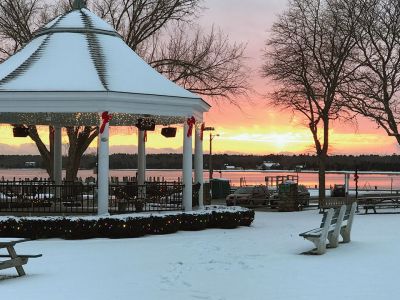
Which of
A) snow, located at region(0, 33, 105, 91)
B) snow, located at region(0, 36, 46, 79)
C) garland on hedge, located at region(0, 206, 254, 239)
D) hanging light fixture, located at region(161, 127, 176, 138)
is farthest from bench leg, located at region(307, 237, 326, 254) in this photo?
snow, located at region(0, 36, 46, 79)

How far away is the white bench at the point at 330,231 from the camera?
43.8 ft

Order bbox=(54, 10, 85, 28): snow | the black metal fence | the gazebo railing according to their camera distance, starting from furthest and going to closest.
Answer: bbox=(54, 10, 85, 28): snow
the gazebo railing
the black metal fence

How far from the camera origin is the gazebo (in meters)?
17.8

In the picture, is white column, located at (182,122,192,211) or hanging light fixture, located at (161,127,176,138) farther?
hanging light fixture, located at (161,127,176,138)

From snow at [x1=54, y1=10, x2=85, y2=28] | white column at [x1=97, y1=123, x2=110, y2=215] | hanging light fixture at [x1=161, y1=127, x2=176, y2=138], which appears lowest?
white column at [x1=97, y1=123, x2=110, y2=215]

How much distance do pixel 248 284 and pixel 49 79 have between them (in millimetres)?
10731

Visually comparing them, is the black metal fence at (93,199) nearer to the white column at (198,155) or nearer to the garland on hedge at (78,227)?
the white column at (198,155)

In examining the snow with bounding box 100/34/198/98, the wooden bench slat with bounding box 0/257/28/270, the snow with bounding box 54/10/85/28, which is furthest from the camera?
the snow with bounding box 54/10/85/28

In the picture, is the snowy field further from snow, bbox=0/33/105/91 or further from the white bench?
snow, bbox=0/33/105/91

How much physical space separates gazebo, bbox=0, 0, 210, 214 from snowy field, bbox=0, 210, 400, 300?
12.4 ft

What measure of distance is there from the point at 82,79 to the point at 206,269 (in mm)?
8986

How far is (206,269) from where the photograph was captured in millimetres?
11398

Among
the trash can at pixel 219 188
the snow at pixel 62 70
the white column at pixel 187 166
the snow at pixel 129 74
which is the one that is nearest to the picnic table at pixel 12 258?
the snow at pixel 62 70

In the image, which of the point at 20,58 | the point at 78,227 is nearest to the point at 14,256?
the point at 78,227
